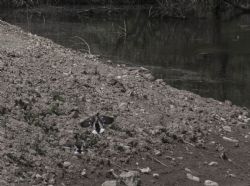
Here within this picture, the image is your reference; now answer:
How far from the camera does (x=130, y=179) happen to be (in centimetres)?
645

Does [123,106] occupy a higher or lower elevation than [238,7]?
higher

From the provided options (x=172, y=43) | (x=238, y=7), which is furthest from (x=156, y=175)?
(x=238, y=7)

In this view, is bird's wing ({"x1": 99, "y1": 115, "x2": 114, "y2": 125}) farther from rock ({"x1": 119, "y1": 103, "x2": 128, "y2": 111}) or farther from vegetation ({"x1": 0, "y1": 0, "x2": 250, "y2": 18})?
vegetation ({"x1": 0, "y1": 0, "x2": 250, "y2": 18})

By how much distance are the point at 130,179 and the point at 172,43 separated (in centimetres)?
1311

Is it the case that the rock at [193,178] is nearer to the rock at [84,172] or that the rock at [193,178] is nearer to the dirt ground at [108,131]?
the dirt ground at [108,131]

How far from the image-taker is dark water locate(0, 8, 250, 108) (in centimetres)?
1359

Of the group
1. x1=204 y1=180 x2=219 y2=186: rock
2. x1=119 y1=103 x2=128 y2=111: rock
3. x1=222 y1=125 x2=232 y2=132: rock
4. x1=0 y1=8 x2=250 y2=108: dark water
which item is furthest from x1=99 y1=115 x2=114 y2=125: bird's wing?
x1=0 y1=8 x2=250 y2=108: dark water

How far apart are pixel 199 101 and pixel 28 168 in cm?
458

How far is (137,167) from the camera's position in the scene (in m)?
7.02

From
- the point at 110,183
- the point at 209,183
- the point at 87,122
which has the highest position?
the point at 87,122

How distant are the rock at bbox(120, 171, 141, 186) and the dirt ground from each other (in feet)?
0.22

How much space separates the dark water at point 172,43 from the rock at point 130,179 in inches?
208

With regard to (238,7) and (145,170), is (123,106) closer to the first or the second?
(145,170)

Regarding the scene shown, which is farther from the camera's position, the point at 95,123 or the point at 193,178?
the point at 95,123
